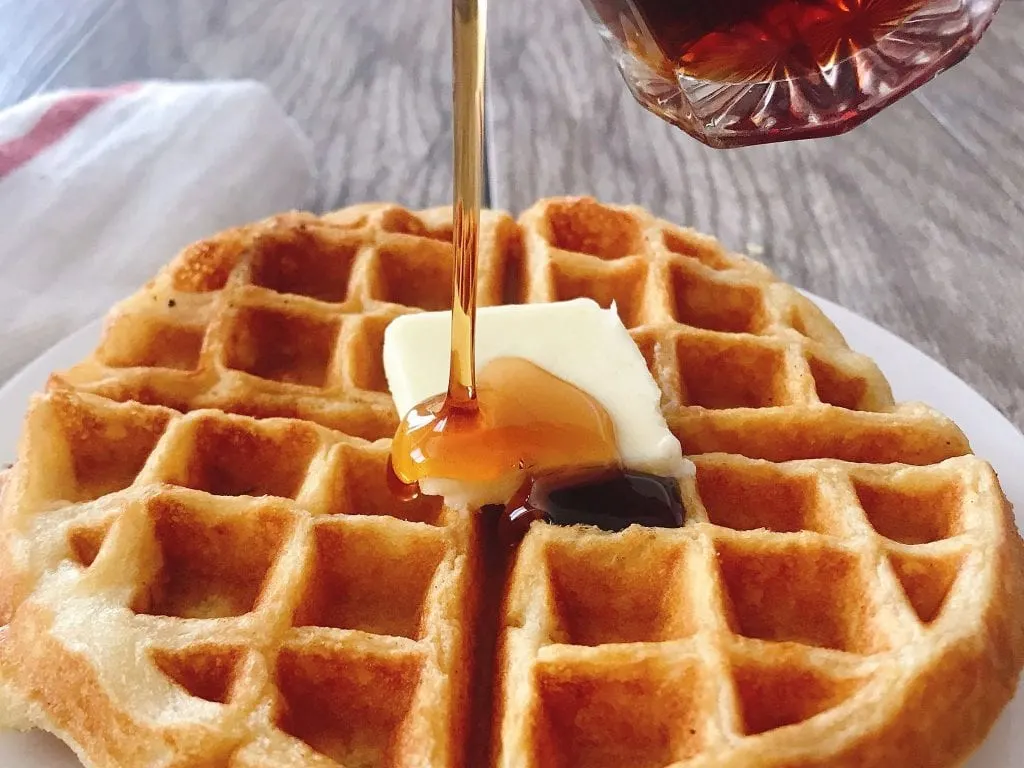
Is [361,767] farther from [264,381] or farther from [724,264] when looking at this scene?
[724,264]

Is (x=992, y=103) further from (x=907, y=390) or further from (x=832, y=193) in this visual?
(x=907, y=390)

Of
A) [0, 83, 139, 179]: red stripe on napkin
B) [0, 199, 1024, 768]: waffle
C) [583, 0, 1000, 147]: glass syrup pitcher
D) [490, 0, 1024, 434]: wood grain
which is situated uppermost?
[583, 0, 1000, 147]: glass syrup pitcher

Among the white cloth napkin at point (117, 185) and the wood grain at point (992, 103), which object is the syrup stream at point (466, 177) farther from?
the wood grain at point (992, 103)

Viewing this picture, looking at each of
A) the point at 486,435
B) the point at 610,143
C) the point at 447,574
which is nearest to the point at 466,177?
the point at 486,435

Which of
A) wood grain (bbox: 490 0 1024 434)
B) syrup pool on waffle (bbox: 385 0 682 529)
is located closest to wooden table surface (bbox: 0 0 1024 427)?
wood grain (bbox: 490 0 1024 434)

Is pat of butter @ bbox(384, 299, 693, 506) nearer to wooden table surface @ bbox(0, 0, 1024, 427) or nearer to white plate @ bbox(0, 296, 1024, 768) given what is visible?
white plate @ bbox(0, 296, 1024, 768)

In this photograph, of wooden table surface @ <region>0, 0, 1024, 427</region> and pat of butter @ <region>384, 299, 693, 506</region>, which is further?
wooden table surface @ <region>0, 0, 1024, 427</region>

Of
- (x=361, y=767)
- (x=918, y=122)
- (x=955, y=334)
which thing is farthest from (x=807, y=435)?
(x=918, y=122)
